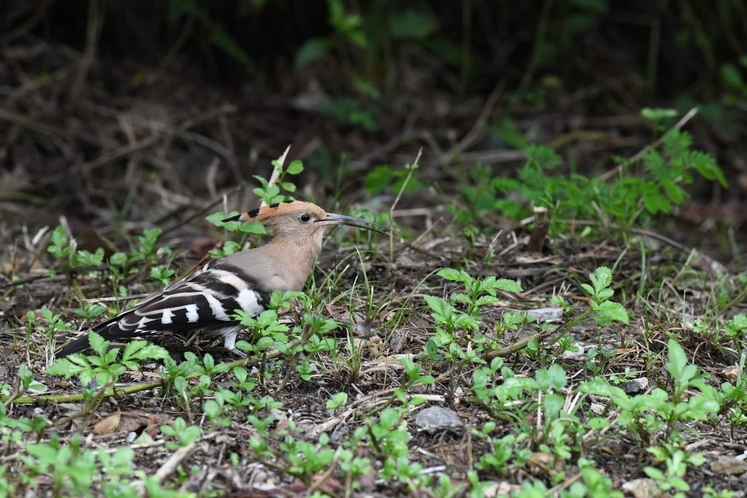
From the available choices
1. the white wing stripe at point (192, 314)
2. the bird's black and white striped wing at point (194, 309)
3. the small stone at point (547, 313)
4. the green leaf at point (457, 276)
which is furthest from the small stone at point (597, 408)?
the white wing stripe at point (192, 314)

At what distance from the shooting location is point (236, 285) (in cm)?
351

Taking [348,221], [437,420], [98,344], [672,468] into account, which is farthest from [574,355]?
[98,344]

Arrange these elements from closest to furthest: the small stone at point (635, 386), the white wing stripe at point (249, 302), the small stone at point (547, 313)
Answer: the small stone at point (635, 386) → the white wing stripe at point (249, 302) → the small stone at point (547, 313)

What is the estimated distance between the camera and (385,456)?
2.59 m

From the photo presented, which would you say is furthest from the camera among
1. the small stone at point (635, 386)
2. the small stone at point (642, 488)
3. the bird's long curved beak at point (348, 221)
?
the bird's long curved beak at point (348, 221)

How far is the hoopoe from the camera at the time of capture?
331 cm

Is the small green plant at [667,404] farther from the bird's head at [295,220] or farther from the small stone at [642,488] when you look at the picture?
the bird's head at [295,220]

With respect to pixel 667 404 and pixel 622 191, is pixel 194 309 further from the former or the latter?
pixel 622 191

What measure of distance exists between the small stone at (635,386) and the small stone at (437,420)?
26.9 inches

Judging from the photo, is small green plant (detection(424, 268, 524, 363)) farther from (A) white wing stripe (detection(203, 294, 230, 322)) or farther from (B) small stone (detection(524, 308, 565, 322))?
(A) white wing stripe (detection(203, 294, 230, 322))

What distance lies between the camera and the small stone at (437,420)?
2857 millimetres

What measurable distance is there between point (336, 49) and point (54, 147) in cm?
225

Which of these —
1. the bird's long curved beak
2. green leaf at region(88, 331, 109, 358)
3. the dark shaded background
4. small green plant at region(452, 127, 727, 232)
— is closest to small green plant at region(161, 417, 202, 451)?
green leaf at region(88, 331, 109, 358)

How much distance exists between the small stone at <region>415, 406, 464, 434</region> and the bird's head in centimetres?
114
